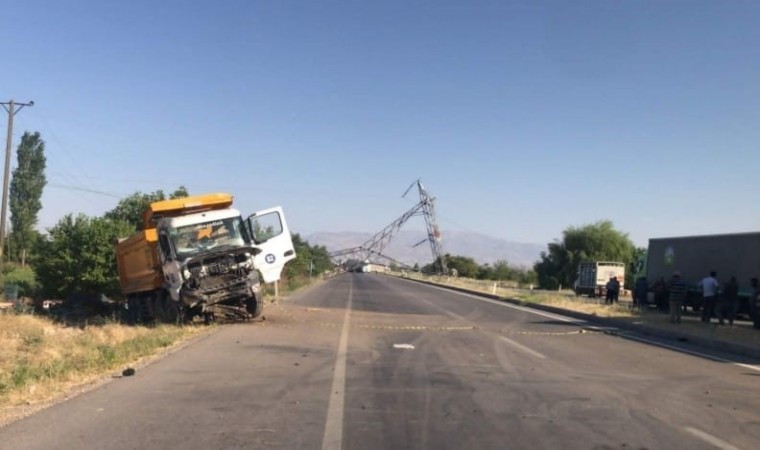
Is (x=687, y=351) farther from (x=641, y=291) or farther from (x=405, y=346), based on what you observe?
(x=641, y=291)

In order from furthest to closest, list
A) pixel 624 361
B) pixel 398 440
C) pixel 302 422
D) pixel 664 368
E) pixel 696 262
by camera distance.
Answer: pixel 696 262 < pixel 624 361 < pixel 664 368 < pixel 302 422 < pixel 398 440

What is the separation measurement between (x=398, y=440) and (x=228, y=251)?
12643mm

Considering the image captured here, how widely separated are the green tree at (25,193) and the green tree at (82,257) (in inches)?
1642

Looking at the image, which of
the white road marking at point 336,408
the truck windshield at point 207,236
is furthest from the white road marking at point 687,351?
the truck windshield at point 207,236

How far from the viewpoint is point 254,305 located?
19844 millimetres

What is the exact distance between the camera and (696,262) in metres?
32.2

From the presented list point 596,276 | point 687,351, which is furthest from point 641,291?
point 596,276

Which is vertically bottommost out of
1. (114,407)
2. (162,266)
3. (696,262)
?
(114,407)

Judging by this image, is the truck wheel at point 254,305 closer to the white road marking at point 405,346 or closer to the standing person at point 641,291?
the white road marking at point 405,346

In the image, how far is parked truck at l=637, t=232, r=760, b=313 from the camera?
1103 inches

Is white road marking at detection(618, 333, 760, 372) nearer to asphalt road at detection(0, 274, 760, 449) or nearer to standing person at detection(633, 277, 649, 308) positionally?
asphalt road at detection(0, 274, 760, 449)

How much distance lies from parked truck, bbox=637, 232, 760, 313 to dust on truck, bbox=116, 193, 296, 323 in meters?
18.7

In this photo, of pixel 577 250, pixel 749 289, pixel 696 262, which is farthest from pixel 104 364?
pixel 577 250

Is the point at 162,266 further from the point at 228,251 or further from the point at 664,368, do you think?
the point at 664,368
